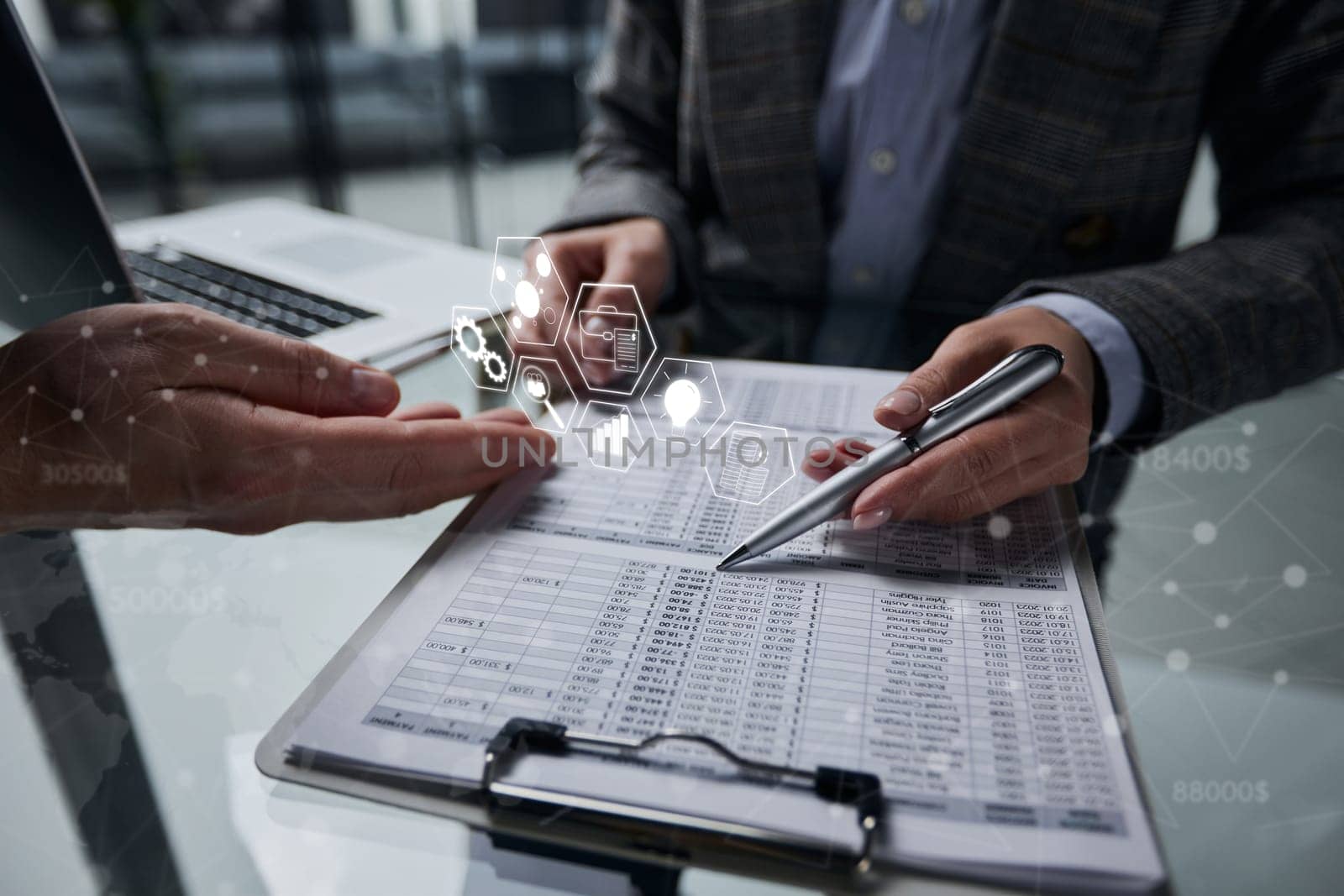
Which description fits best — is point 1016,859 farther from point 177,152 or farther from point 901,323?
point 177,152

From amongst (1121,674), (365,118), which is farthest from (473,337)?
(365,118)

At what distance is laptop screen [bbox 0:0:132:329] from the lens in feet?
0.99

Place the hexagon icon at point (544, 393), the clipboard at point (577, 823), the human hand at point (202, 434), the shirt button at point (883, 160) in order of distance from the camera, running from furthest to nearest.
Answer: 1. the shirt button at point (883, 160)
2. the hexagon icon at point (544, 393)
3. the human hand at point (202, 434)
4. the clipboard at point (577, 823)

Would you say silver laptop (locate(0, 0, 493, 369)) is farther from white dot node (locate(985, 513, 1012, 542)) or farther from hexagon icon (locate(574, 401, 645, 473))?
white dot node (locate(985, 513, 1012, 542))

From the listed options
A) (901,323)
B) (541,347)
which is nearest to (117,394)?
(541,347)

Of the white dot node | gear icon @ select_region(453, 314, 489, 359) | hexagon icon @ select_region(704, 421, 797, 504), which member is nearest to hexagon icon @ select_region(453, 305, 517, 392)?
gear icon @ select_region(453, 314, 489, 359)

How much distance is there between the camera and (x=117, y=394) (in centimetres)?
31

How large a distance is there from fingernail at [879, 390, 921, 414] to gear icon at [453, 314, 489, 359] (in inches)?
8.0

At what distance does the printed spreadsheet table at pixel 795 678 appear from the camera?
22 centimetres

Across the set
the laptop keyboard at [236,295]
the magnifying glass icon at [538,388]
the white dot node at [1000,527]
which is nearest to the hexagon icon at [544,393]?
the magnifying glass icon at [538,388]

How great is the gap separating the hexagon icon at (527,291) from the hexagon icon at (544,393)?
12 millimetres

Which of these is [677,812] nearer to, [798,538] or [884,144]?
[798,538]

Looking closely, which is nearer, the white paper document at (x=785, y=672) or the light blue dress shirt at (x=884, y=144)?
the white paper document at (x=785, y=672)

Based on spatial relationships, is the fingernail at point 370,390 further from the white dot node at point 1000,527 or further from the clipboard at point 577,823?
the white dot node at point 1000,527
